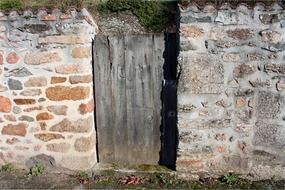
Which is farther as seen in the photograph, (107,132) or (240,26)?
(107,132)

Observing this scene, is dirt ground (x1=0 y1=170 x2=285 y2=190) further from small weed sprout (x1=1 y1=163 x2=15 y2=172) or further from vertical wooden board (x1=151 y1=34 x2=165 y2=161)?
vertical wooden board (x1=151 y1=34 x2=165 y2=161)

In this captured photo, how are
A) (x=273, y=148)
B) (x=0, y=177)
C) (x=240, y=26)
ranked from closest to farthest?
(x=240, y=26) < (x=273, y=148) < (x=0, y=177)

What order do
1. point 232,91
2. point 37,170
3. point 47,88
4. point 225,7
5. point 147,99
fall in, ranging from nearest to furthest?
1. point 225,7
2. point 232,91
3. point 47,88
4. point 147,99
5. point 37,170

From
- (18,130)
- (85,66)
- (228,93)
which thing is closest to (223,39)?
(228,93)

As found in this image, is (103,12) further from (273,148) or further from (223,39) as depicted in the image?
(273,148)

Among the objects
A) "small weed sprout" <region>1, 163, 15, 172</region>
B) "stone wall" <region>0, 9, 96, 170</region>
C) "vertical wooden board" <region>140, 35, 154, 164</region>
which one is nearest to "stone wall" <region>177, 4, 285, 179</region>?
"vertical wooden board" <region>140, 35, 154, 164</region>

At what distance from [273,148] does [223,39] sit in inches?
59.9

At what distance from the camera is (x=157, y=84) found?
17.3ft

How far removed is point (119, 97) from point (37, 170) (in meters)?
1.49

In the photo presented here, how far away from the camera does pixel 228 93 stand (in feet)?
16.3

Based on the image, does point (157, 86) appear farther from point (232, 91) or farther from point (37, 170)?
point (37, 170)

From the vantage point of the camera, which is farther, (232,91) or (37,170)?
(37,170)

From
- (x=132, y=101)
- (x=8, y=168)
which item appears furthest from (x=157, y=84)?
(x=8, y=168)

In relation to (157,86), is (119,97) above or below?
below
